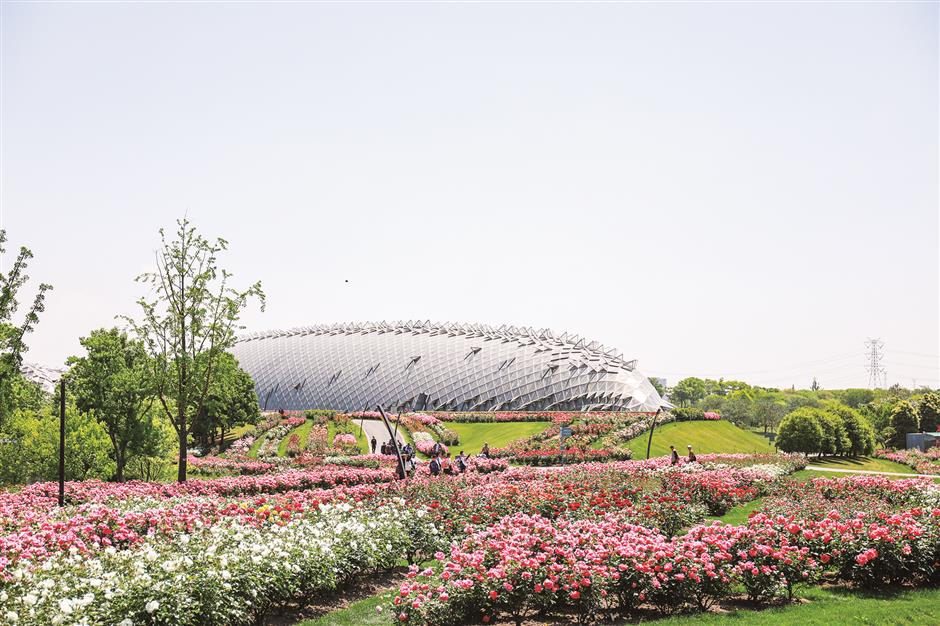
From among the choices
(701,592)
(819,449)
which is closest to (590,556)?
(701,592)

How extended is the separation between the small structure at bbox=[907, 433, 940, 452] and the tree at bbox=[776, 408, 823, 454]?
976 centimetres

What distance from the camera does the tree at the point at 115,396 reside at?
26.7 meters

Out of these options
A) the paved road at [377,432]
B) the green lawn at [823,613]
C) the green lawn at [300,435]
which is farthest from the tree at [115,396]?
the green lawn at [823,613]

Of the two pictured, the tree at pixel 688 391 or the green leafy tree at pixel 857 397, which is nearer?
the green leafy tree at pixel 857 397

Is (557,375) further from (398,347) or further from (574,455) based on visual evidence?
(574,455)

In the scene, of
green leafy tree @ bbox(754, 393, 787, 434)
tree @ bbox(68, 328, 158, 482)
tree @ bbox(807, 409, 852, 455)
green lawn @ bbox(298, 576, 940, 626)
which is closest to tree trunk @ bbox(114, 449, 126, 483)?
tree @ bbox(68, 328, 158, 482)

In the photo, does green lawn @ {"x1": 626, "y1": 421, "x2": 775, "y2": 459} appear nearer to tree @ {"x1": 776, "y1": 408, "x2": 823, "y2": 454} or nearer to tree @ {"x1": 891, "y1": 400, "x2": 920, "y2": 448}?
tree @ {"x1": 776, "y1": 408, "x2": 823, "y2": 454}

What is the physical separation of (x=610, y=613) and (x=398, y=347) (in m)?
74.7

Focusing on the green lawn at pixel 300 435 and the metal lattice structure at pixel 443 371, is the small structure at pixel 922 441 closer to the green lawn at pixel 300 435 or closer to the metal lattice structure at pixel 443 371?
the metal lattice structure at pixel 443 371

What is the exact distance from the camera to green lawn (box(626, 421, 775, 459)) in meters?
38.5

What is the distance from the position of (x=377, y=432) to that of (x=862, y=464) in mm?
29518

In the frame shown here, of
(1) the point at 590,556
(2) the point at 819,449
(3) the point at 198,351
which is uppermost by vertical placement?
(3) the point at 198,351

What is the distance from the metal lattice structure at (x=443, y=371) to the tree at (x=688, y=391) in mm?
97646

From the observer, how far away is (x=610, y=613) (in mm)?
9531
